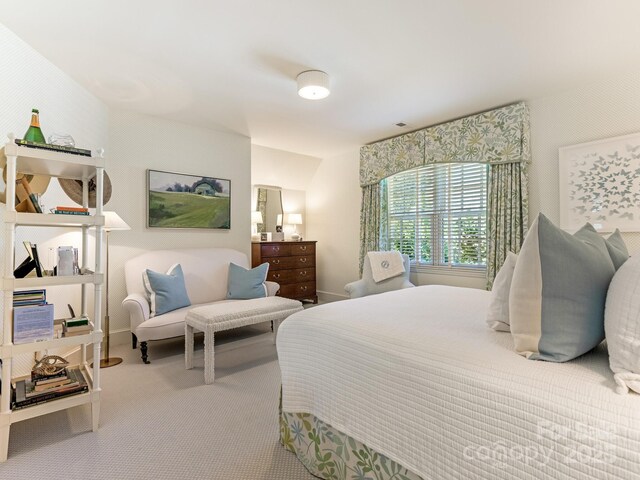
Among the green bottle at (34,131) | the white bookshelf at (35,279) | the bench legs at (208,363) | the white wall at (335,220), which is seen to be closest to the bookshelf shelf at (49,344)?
the white bookshelf at (35,279)

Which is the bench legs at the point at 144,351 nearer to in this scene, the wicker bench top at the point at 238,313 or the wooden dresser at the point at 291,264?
the wicker bench top at the point at 238,313

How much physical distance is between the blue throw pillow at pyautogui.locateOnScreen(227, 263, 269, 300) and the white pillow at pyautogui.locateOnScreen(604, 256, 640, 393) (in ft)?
10.3

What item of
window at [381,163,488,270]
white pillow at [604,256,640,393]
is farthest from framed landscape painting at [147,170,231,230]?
white pillow at [604,256,640,393]

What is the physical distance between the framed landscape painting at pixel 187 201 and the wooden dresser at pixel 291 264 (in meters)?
0.67

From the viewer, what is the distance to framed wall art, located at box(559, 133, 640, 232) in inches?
107

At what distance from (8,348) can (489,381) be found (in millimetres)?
2159

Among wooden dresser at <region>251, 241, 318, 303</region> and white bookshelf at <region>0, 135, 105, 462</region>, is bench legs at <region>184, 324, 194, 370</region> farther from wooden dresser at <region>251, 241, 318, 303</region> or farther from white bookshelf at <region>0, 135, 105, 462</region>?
wooden dresser at <region>251, 241, 318, 303</region>

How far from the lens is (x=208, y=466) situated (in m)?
1.56

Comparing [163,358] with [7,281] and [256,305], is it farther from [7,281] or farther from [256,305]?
[7,281]

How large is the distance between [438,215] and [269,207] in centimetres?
264

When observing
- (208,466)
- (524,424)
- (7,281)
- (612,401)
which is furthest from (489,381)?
(7,281)

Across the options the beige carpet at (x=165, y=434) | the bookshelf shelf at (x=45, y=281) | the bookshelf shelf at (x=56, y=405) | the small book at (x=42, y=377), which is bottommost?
the beige carpet at (x=165, y=434)

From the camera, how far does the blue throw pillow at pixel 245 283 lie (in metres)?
3.63

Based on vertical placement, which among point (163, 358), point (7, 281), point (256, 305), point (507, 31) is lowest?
point (163, 358)
